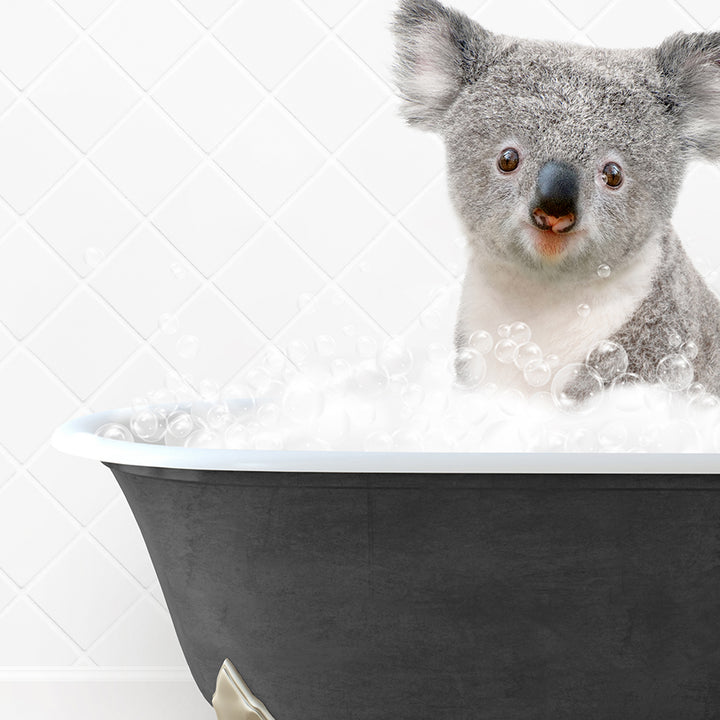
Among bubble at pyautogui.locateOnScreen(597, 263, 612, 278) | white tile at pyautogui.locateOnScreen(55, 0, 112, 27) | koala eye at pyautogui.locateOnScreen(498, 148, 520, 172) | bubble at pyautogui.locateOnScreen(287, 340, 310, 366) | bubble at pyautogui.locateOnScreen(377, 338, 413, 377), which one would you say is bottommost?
bubble at pyautogui.locateOnScreen(597, 263, 612, 278)

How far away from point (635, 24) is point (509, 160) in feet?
2.09

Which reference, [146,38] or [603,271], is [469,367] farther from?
[146,38]

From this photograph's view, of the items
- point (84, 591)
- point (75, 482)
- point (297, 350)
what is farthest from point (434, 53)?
point (84, 591)

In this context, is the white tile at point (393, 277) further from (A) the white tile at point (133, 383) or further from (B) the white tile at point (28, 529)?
(B) the white tile at point (28, 529)

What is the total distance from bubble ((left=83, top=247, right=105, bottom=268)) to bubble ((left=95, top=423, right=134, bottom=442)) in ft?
1.40

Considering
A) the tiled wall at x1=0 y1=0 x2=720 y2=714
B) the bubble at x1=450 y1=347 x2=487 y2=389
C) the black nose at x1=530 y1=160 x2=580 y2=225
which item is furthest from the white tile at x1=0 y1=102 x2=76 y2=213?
the black nose at x1=530 y1=160 x2=580 y2=225

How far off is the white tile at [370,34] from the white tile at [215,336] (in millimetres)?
439

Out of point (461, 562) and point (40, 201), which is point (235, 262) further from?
point (461, 562)

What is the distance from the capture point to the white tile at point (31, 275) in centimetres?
134

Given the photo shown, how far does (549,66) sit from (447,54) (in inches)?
4.7

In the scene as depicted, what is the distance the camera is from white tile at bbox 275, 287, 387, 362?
4.40 feet

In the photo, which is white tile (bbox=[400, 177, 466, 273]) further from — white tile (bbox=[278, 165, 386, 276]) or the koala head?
the koala head

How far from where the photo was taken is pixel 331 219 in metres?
1.34

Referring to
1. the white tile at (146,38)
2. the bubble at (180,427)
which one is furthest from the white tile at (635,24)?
the bubble at (180,427)
